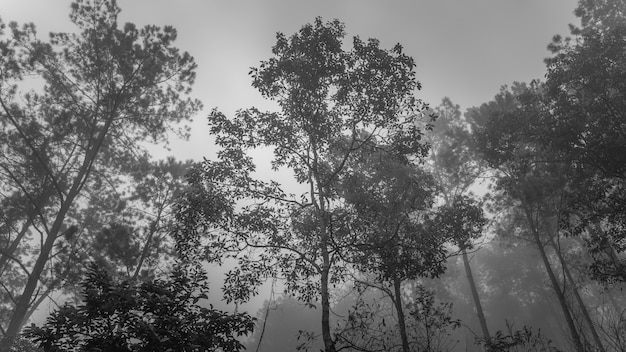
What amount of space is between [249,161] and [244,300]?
3.60 meters

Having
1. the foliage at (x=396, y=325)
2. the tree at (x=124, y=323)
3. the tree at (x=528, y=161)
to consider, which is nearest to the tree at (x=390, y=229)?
the foliage at (x=396, y=325)

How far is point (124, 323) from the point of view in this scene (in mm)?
4953

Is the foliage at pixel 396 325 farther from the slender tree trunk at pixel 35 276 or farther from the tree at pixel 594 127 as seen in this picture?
the slender tree trunk at pixel 35 276

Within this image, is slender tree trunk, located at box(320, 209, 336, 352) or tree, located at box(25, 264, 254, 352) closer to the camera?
tree, located at box(25, 264, 254, 352)

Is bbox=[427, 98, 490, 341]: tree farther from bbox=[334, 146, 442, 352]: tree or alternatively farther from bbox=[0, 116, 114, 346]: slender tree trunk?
bbox=[0, 116, 114, 346]: slender tree trunk

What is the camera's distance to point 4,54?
11055 mm

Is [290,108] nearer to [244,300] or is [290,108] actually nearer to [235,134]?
[235,134]

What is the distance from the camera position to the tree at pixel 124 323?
4646 millimetres

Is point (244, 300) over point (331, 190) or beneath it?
beneath

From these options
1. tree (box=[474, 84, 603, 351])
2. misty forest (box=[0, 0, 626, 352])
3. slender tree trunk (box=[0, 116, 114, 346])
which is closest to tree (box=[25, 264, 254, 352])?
misty forest (box=[0, 0, 626, 352])

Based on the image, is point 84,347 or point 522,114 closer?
point 84,347

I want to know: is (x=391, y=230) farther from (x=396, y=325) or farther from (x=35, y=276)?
(x=35, y=276)

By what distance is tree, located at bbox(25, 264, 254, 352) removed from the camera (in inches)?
183

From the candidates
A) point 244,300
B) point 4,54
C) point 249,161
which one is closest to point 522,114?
point 249,161
